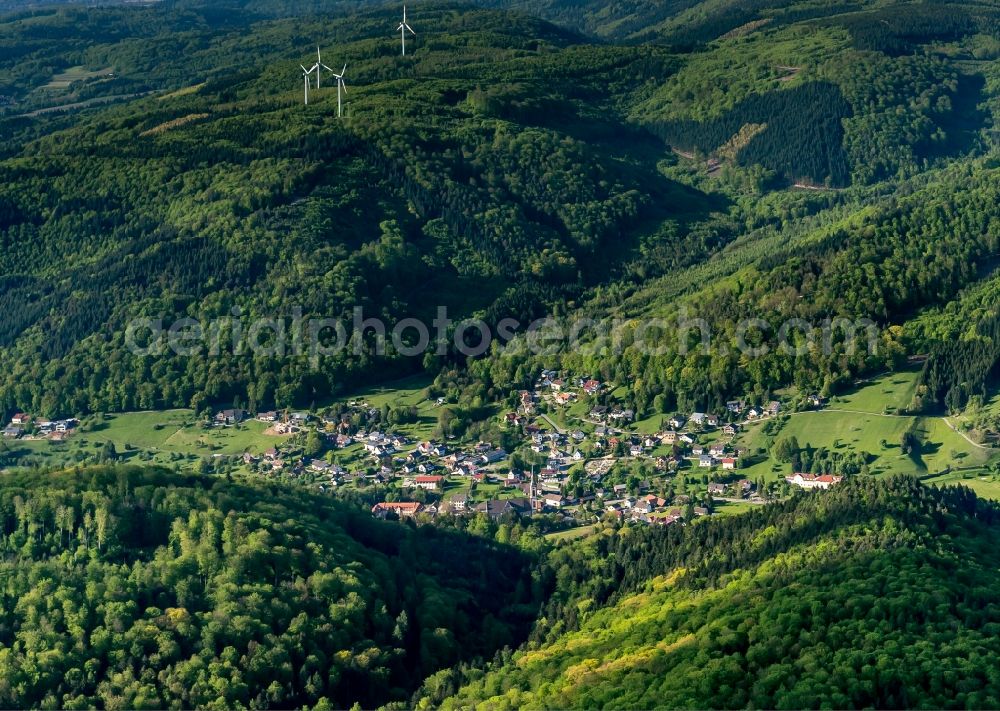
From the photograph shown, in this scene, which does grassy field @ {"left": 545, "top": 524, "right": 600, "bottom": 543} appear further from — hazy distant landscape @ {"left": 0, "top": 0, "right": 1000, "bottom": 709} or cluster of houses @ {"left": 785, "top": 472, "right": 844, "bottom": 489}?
cluster of houses @ {"left": 785, "top": 472, "right": 844, "bottom": 489}

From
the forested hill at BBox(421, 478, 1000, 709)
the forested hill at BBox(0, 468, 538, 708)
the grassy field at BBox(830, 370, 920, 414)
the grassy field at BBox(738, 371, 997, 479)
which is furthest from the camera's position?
the grassy field at BBox(830, 370, 920, 414)

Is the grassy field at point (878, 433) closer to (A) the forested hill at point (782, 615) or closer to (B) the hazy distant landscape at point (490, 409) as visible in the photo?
(B) the hazy distant landscape at point (490, 409)

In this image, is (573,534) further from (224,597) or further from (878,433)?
(224,597)

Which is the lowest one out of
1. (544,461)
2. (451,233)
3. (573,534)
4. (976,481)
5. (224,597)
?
(573,534)

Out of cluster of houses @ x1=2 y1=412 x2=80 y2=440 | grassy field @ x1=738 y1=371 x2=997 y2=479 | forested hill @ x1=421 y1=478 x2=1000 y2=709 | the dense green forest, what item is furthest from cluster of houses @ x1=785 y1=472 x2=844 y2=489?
cluster of houses @ x1=2 y1=412 x2=80 y2=440

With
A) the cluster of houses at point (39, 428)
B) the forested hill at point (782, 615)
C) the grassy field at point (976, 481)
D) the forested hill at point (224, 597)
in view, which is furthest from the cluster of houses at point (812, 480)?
the cluster of houses at point (39, 428)

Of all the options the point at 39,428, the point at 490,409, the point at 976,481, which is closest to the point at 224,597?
the point at 490,409

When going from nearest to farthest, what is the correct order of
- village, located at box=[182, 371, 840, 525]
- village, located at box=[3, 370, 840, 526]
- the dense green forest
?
village, located at box=[182, 371, 840, 525]
village, located at box=[3, 370, 840, 526]
the dense green forest

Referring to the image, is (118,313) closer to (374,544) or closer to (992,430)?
(374,544)
